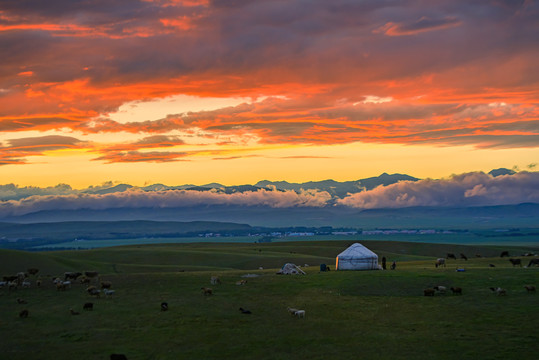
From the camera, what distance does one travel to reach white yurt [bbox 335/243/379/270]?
3078 inches

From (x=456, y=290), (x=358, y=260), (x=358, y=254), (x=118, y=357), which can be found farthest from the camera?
(x=358, y=254)

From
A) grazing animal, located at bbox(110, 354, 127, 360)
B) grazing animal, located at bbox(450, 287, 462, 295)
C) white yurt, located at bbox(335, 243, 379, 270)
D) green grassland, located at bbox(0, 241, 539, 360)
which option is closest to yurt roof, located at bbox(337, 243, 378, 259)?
white yurt, located at bbox(335, 243, 379, 270)

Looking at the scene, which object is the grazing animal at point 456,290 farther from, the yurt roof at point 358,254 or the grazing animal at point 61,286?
the grazing animal at point 61,286

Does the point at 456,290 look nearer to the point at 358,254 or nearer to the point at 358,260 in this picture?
the point at 358,260

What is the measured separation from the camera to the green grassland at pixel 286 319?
3550cm

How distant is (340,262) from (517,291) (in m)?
32.0

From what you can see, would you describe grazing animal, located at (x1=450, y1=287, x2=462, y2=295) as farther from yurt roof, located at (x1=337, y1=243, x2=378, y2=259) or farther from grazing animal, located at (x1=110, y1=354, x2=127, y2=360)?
grazing animal, located at (x1=110, y1=354, x2=127, y2=360)

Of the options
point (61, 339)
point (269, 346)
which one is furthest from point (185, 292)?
point (269, 346)

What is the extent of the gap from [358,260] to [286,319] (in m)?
36.2

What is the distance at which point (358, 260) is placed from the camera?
7850cm

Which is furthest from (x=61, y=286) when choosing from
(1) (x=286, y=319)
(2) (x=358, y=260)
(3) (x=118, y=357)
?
(2) (x=358, y=260)

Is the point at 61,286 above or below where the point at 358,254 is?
below

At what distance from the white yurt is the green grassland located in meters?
11.7

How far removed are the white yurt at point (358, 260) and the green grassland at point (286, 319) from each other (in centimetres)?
1166
